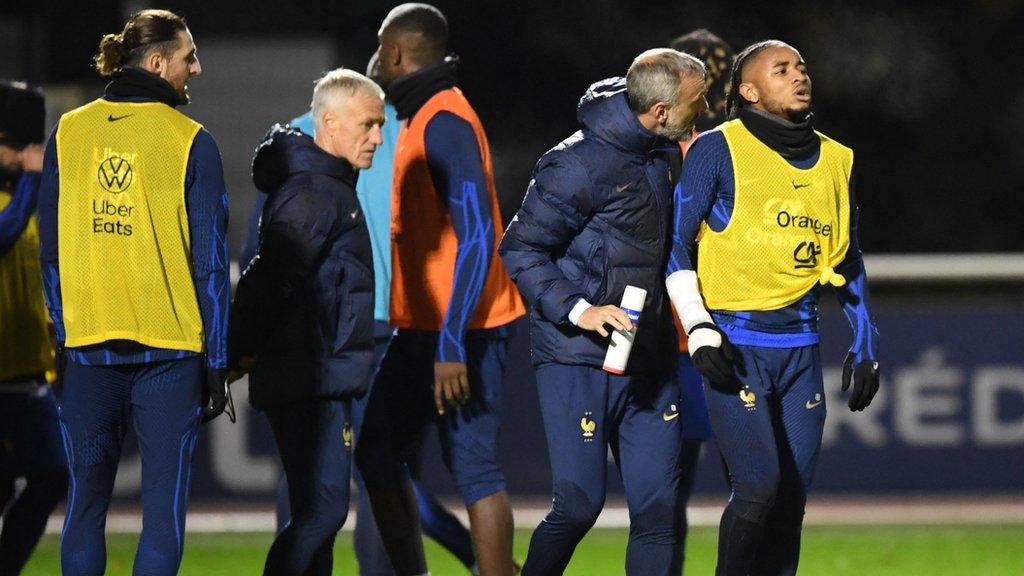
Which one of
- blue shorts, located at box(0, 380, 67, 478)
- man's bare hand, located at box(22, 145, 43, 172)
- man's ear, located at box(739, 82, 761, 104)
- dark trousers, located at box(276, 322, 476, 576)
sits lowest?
A: dark trousers, located at box(276, 322, 476, 576)

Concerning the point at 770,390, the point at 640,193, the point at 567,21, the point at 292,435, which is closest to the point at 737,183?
the point at 640,193

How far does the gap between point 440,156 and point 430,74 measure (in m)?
0.38

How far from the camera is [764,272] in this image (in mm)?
5977

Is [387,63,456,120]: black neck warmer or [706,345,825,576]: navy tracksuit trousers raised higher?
[387,63,456,120]: black neck warmer

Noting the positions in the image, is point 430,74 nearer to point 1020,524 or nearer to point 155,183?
point 155,183

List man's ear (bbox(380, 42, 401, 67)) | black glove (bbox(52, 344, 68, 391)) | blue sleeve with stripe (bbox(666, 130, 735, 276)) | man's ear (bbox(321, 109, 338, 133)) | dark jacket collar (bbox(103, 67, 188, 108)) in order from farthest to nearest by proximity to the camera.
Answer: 1. man's ear (bbox(380, 42, 401, 67))
2. man's ear (bbox(321, 109, 338, 133))
3. blue sleeve with stripe (bbox(666, 130, 735, 276))
4. black glove (bbox(52, 344, 68, 391))
5. dark jacket collar (bbox(103, 67, 188, 108))

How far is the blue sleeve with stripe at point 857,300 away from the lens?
6.18m

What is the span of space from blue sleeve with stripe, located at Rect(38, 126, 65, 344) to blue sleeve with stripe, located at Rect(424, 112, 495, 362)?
1.41 m

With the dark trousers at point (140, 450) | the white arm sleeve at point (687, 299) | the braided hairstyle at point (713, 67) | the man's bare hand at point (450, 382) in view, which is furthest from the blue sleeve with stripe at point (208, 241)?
the braided hairstyle at point (713, 67)

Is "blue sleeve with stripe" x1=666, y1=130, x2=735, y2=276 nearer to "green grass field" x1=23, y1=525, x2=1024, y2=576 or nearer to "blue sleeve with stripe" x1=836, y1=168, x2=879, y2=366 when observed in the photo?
"blue sleeve with stripe" x1=836, y1=168, x2=879, y2=366

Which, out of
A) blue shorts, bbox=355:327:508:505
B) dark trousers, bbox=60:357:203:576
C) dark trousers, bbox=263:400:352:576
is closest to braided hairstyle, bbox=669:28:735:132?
blue shorts, bbox=355:327:508:505

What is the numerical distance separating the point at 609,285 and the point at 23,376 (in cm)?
261

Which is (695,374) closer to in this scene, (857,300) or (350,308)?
(857,300)

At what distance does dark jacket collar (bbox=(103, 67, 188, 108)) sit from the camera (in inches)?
219
